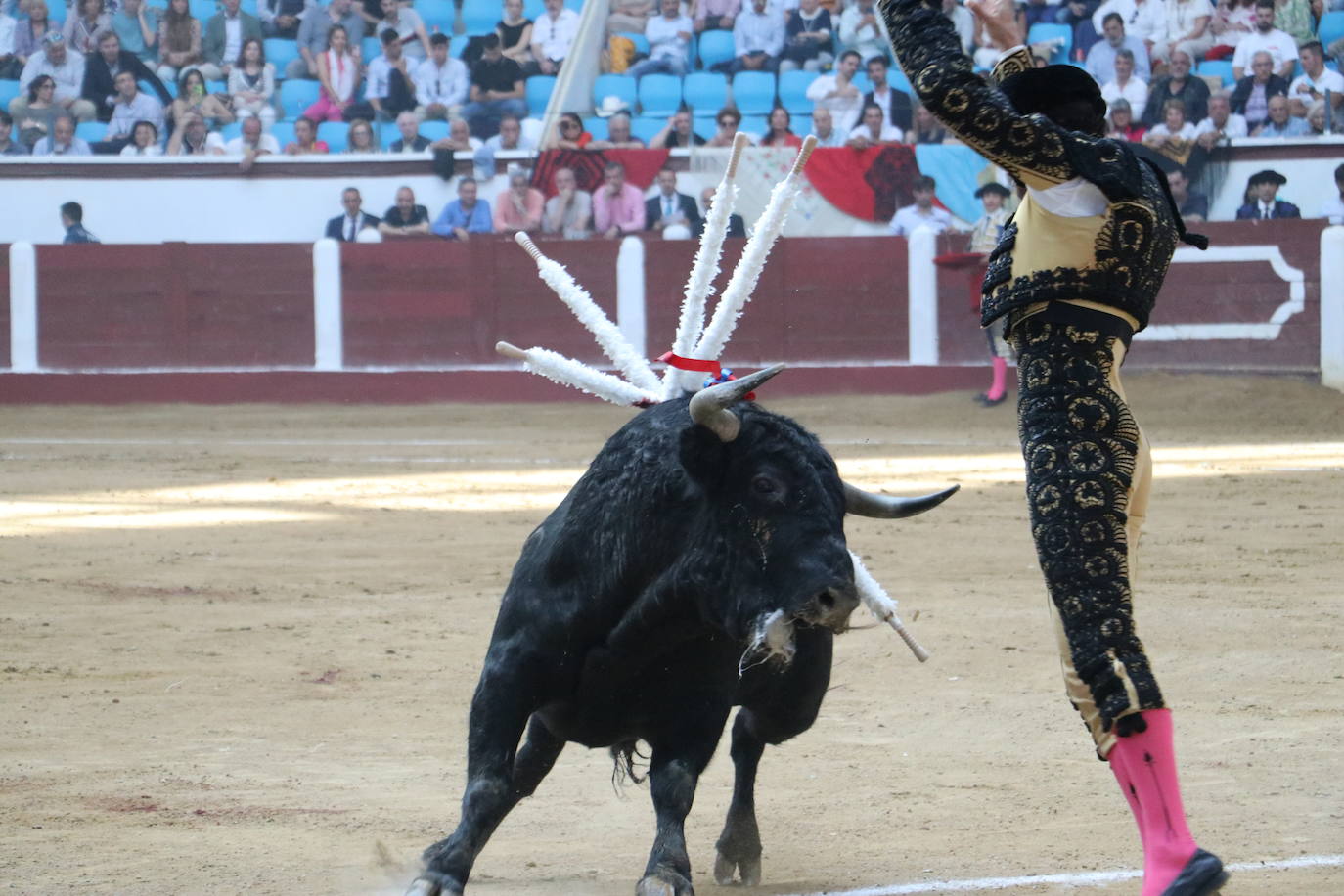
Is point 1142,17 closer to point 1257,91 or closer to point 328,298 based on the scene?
point 1257,91

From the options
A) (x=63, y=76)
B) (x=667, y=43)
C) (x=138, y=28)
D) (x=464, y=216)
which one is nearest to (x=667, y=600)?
(x=464, y=216)

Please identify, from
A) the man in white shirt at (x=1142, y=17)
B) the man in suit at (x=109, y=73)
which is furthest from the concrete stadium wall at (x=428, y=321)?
the man in white shirt at (x=1142, y=17)

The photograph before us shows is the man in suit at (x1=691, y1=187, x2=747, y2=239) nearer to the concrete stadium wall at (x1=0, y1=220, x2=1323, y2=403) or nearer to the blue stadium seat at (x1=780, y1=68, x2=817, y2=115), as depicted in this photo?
the concrete stadium wall at (x1=0, y1=220, x2=1323, y2=403)

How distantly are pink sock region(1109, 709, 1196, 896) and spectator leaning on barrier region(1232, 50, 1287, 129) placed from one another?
10.2 metres

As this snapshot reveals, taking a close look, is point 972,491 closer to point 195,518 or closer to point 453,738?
point 195,518

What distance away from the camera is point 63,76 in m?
13.6

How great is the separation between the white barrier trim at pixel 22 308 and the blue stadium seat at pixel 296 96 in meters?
2.19

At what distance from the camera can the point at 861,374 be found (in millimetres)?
12133

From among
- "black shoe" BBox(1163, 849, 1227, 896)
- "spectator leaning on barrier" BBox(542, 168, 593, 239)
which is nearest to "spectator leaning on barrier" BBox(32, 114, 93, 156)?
"spectator leaning on barrier" BBox(542, 168, 593, 239)

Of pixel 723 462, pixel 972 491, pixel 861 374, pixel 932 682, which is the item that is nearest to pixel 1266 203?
pixel 861 374

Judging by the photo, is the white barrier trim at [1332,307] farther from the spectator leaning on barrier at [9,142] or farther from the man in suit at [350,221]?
the spectator leaning on barrier at [9,142]

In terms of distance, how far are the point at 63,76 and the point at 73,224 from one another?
149 centimetres

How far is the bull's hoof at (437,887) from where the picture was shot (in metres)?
2.41

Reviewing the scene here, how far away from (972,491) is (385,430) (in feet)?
14.2
